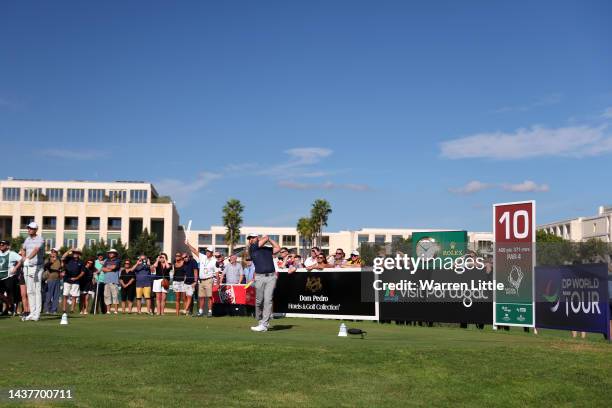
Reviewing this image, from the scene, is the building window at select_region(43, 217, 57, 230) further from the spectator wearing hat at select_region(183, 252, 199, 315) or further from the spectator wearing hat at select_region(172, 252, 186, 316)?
the spectator wearing hat at select_region(183, 252, 199, 315)

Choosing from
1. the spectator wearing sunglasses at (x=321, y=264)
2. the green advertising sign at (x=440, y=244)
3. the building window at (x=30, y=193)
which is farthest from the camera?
the building window at (x=30, y=193)

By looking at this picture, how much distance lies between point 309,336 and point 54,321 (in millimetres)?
6989

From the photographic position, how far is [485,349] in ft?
38.6

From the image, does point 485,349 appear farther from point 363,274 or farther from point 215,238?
point 215,238

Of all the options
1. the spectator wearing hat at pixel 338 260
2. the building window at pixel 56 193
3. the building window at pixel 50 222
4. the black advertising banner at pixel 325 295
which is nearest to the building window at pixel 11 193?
the building window at pixel 56 193

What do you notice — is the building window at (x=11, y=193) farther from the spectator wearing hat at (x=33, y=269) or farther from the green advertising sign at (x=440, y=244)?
the green advertising sign at (x=440, y=244)

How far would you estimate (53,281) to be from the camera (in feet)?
73.5

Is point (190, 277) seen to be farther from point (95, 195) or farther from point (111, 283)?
point (95, 195)

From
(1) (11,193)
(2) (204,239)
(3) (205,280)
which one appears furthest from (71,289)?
(2) (204,239)

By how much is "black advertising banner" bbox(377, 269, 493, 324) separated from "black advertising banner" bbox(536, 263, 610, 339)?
148cm

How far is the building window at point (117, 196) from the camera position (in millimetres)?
119613

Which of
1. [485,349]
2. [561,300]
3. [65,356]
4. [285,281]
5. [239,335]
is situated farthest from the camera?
[285,281]

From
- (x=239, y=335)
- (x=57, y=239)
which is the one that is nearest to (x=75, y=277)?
(x=239, y=335)

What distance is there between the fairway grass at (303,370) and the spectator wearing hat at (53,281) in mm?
9047
